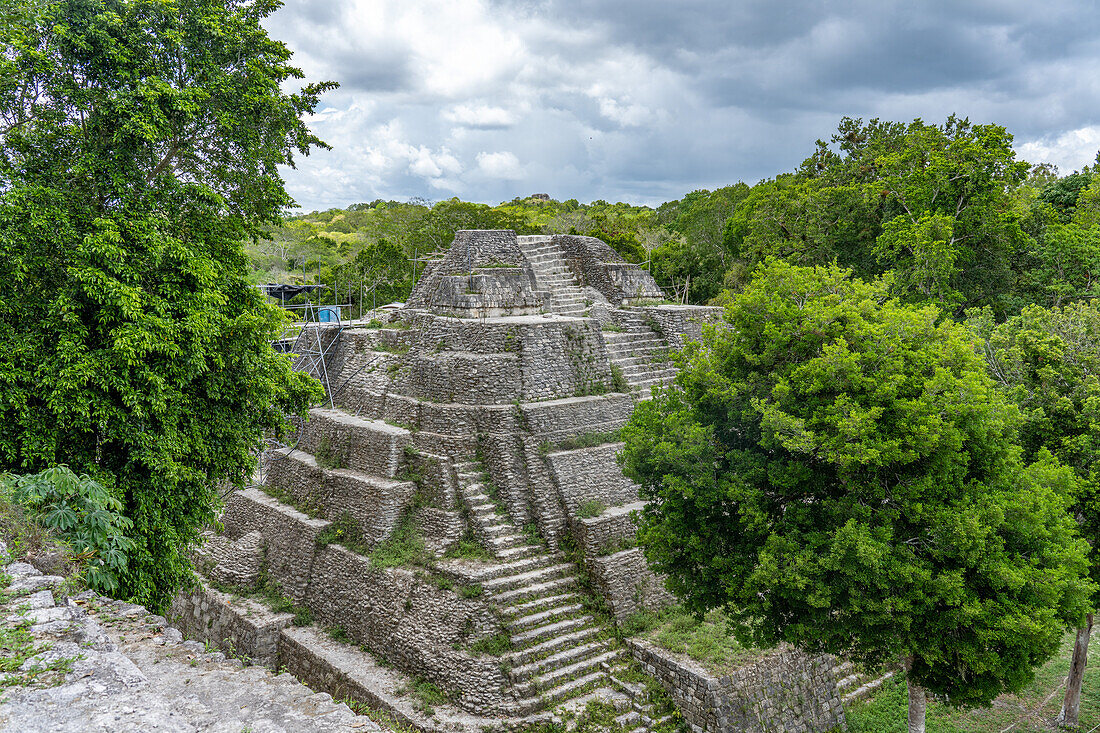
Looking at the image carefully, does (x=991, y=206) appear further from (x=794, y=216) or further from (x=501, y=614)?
(x=501, y=614)

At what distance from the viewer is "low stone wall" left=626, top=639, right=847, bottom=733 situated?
31.5 feet

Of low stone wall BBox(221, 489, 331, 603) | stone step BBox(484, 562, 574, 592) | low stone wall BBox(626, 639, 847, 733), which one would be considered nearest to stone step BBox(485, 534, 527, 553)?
stone step BBox(484, 562, 574, 592)

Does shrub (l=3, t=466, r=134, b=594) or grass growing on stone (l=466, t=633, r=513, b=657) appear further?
grass growing on stone (l=466, t=633, r=513, b=657)

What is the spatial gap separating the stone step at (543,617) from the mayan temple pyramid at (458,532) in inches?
1.6

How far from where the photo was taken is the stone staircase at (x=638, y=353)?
1555 centimetres

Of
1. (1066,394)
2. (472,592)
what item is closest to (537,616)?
(472,592)

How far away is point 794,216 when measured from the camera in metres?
24.2

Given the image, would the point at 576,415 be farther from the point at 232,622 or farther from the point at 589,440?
the point at 232,622

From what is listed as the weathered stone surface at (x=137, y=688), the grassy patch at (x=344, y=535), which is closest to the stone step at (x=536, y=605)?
the grassy patch at (x=344, y=535)

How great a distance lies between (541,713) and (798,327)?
6.33m

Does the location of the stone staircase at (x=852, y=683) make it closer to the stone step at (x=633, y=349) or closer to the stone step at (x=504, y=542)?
the stone step at (x=504, y=542)

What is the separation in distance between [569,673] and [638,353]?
7.93m

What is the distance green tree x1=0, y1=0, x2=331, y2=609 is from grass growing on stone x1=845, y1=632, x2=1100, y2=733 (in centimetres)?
1046

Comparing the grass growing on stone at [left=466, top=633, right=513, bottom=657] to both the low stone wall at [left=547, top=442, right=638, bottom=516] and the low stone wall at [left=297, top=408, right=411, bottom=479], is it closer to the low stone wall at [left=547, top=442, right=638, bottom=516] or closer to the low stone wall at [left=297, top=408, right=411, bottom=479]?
the low stone wall at [left=547, top=442, right=638, bottom=516]
